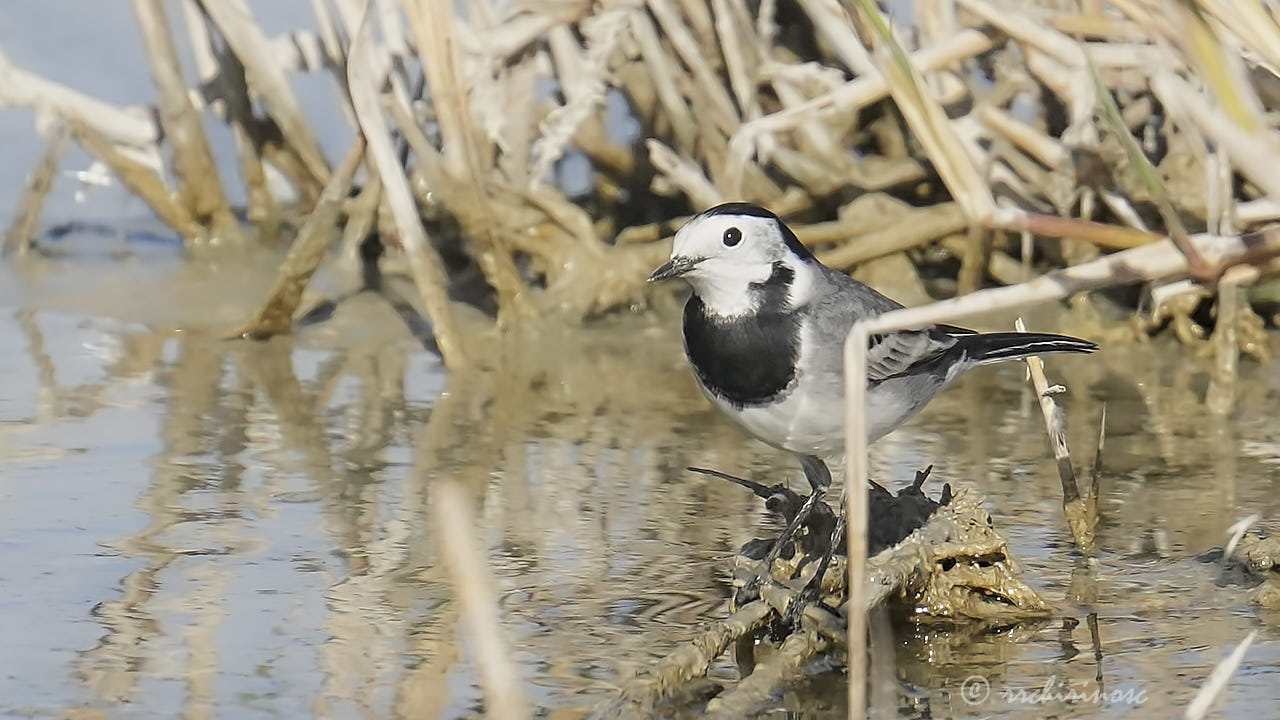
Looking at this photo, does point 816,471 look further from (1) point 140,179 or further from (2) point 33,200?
(2) point 33,200

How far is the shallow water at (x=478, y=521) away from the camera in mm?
3664

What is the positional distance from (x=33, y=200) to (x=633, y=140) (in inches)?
113

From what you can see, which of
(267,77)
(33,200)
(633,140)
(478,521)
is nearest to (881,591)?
(478,521)

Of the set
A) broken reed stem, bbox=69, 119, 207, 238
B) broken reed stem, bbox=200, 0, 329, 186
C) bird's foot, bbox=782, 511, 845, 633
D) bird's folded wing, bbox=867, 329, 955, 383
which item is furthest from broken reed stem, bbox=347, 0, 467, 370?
bird's foot, bbox=782, 511, 845, 633

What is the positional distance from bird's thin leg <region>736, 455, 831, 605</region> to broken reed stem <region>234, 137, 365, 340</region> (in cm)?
281

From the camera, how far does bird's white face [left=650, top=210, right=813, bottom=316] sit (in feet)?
14.5

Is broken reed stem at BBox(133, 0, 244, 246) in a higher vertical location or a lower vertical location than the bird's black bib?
higher

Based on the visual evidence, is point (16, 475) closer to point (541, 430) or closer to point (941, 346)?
point (541, 430)

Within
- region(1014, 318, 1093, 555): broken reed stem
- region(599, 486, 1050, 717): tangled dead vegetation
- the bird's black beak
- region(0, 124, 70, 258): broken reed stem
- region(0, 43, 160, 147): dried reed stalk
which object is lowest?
region(599, 486, 1050, 717): tangled dead vegetation

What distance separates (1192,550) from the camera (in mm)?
4562

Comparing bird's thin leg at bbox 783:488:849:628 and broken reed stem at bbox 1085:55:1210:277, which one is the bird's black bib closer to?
bird's thin leg at bbox 783:488:849:628

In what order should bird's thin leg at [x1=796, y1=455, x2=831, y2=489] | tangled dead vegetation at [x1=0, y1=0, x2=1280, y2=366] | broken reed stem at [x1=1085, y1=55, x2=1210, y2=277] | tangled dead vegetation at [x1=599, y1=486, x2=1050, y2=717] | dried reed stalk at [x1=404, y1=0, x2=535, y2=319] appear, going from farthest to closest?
tangled dead vegetation at [x1=0, y1=0, x2=1280, y2=366], dried reed stalk at [x1=404, y1=0, x2=535, y2=319], bird's thin leg at [x1=796, y1=455, x2=831, y2=489], tangled dead vegetation at [x1=599, y1=486, x2=1050, y2=717], broken reed stem at [x1=1085, y1=55, x2=1210, y2=277]

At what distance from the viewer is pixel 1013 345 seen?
15.1 feet

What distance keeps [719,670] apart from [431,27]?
11.5 feet
